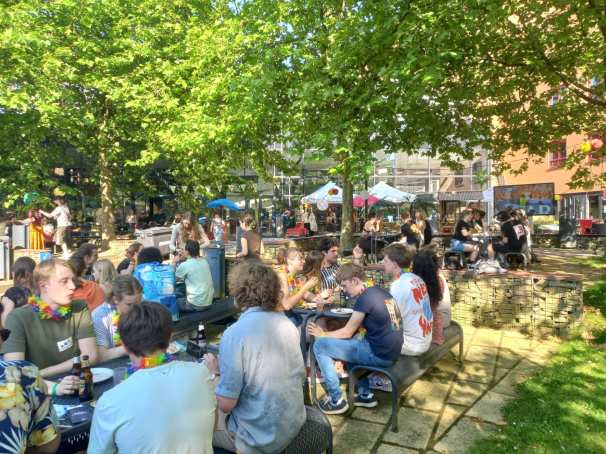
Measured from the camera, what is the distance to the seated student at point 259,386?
235 cm

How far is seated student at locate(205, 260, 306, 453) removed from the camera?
7.72 feet

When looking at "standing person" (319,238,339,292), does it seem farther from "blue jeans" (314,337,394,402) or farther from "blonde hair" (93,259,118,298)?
"blonde hair" (93,259,118,298)

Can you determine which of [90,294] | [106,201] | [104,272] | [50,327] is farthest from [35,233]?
[50,327]

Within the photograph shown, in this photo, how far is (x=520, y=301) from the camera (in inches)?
243

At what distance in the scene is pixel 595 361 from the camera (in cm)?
502

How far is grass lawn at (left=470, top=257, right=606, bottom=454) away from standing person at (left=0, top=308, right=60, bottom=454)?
281cm

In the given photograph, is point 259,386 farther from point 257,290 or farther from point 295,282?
point 295,282

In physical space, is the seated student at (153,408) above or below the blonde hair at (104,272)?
below

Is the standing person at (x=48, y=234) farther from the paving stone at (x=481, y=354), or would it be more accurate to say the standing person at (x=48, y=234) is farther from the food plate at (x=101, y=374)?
the paving stone at (x=481, y=354)

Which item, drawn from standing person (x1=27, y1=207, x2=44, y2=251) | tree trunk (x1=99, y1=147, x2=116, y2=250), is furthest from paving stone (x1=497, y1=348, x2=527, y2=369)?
tree trunk (x1=99, y1=147, x2=116, y2=250)

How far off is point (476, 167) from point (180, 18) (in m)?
19.8

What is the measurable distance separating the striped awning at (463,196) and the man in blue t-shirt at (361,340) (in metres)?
19.8

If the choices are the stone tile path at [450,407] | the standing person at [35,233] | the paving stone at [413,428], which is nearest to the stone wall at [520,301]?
the stone tile path at [450,407]

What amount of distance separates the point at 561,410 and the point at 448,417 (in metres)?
0.99
